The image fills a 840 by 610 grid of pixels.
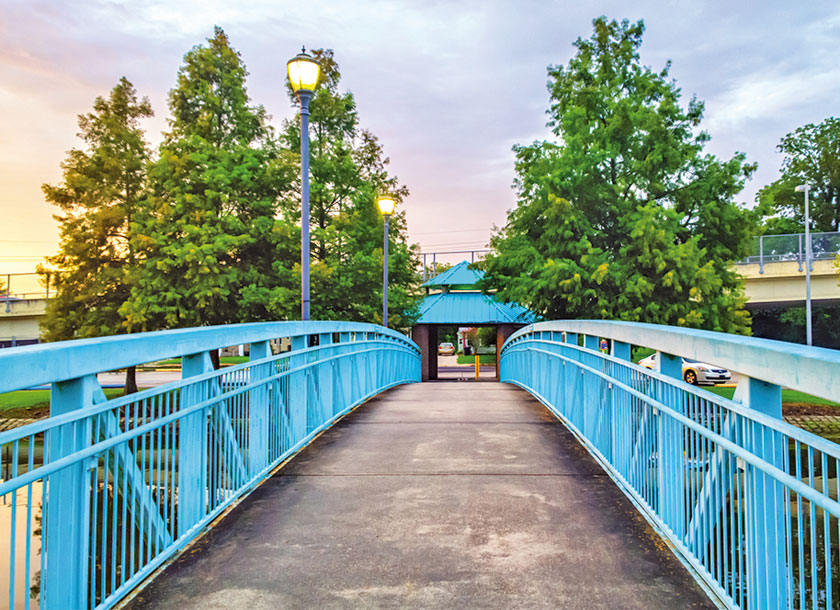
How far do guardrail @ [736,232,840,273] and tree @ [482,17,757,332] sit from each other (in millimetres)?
13579

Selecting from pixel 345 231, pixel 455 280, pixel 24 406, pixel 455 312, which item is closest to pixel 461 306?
pixel 455 312

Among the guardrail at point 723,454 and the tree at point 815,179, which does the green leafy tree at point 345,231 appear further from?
the tree at point 815,179

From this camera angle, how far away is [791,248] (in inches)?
1297

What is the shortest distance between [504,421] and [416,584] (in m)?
4.84

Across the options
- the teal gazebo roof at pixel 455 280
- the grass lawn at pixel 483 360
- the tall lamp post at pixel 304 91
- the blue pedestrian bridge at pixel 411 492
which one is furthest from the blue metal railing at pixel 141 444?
the grass lawn at pixel 483 360

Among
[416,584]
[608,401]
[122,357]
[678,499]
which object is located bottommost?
[416,584]

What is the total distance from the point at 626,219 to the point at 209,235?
12709 mm

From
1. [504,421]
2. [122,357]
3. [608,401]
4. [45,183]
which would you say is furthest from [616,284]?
[45,183]

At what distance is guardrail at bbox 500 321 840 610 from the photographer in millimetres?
2227

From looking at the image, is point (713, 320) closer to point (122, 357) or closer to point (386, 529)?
point (386, 529)

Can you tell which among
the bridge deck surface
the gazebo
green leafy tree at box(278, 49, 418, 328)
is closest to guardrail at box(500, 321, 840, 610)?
the bridge deck surface

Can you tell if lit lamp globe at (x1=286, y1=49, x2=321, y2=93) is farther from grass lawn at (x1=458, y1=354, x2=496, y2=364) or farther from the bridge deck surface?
grass lawn at (x1=458, y1=354, x2=496, y2=364)

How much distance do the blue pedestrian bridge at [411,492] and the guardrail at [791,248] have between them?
30.6 m

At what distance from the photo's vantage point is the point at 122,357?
9.67 feet
